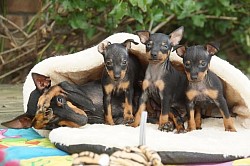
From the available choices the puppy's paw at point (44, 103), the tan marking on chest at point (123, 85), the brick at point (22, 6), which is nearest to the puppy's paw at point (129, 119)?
the tan marking on chest at point (123, 85)

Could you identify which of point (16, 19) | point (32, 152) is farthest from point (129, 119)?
point (16, 19)

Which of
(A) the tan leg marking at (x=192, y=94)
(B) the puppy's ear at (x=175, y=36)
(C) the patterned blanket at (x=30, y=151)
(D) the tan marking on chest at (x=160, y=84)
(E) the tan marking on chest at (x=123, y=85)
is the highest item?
(B) the puppy's ear at (x=175, y=36)

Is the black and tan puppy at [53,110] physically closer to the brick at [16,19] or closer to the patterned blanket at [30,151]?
the patterned blanket at [30,151]

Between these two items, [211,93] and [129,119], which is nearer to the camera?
[211,93]

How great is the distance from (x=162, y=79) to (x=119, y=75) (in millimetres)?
173

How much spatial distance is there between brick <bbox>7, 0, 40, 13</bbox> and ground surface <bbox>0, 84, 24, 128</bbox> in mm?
696

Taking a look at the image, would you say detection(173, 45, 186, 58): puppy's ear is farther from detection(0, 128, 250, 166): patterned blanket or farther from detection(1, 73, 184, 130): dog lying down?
detection(0, 128, 250, 166): patterned blanket

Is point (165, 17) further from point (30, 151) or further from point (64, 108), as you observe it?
point (30, 151)

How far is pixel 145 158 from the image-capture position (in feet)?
5.51

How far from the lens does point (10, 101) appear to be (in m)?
3.44

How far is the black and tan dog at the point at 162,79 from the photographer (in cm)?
213

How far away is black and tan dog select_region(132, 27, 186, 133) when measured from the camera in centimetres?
213

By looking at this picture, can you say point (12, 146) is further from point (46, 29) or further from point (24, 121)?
point (46, 29)

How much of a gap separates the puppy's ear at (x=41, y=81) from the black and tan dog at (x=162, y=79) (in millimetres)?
354
